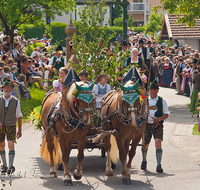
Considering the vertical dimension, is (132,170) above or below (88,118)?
below

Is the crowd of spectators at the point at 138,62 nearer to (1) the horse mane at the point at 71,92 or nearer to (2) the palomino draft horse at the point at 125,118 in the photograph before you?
(2) the palomino draft horse at the point at 125,118

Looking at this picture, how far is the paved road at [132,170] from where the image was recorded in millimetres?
7305

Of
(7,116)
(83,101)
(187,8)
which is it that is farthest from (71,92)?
(187,8)

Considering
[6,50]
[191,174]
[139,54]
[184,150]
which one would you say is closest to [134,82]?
[191,174]

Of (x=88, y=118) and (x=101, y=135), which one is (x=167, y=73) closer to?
(x=101, y=135)

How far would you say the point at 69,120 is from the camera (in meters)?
7.07

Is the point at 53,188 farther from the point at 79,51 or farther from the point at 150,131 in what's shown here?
the point at 79,51

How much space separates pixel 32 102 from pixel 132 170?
8.78 metres

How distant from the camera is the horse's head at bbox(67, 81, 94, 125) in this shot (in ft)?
22.3

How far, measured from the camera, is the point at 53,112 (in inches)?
302

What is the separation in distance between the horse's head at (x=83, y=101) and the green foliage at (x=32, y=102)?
8.23 meters

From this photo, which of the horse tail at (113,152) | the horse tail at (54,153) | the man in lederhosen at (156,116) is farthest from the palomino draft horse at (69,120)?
the man in lederhosen at (156,116)

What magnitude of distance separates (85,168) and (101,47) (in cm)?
325

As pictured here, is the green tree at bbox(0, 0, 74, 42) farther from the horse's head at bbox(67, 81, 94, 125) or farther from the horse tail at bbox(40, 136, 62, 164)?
the horse's head at bbox(67, 81, 94, 125)
